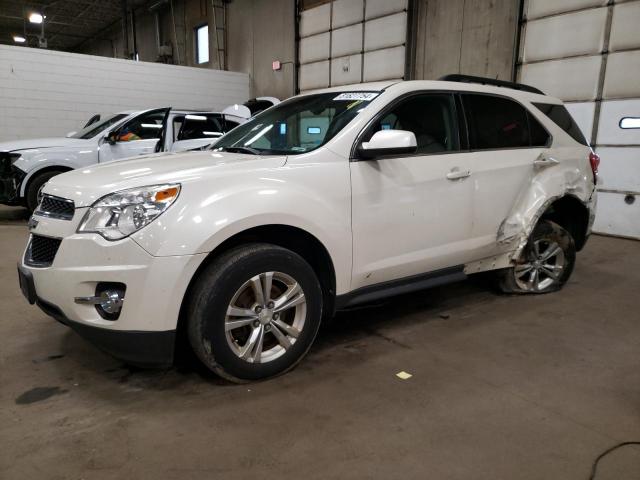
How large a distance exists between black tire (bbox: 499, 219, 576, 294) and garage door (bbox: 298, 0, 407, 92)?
6.43 meters

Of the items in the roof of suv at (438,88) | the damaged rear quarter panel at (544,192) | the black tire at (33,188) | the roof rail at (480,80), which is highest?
the roof rail at (480,80)

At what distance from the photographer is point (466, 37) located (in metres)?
8.49

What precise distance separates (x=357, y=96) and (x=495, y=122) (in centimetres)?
109

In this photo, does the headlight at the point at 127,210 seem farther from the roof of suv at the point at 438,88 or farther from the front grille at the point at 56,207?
the roof of suv at the point at 438,88

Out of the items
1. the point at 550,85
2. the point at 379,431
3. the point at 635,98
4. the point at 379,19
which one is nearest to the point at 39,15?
the point at 379,19

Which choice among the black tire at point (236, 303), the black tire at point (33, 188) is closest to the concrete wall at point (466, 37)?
the black tire at point (33, 188)

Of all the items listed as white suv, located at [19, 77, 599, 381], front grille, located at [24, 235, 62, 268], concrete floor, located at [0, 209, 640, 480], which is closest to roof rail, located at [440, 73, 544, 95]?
white suv, located at [19, 77, 599, 381]

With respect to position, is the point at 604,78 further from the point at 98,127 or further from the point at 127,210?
the point at 98,127

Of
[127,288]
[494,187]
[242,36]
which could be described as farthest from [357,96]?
[242,36]

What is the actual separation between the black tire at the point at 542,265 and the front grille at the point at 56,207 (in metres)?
3.06

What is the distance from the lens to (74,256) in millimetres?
2160

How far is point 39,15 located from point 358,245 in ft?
63.3

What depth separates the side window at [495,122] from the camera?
10.7 feet

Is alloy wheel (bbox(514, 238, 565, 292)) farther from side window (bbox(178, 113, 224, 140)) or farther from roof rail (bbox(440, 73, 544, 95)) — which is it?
side window (bbox(178, 113, 224, 140))
